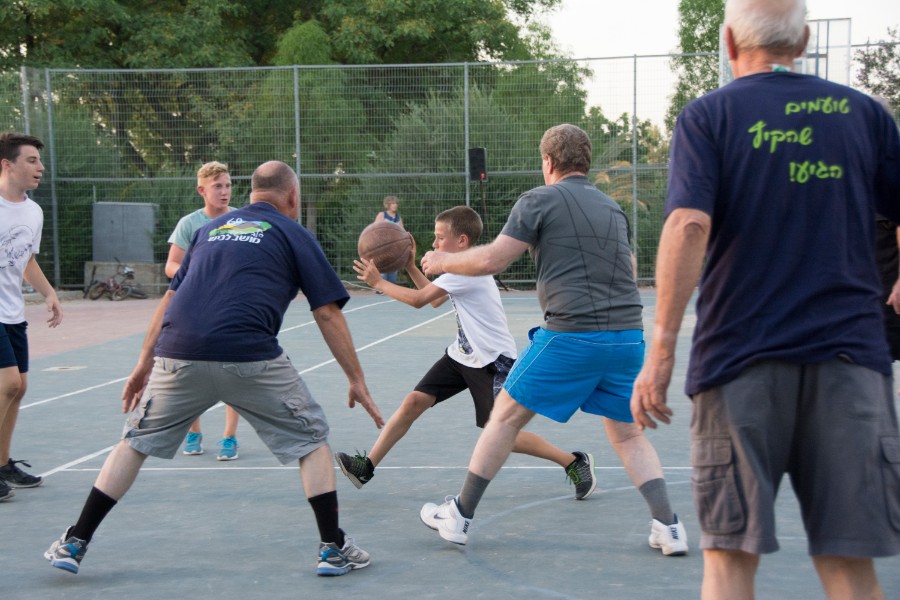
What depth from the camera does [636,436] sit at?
4.96 meters

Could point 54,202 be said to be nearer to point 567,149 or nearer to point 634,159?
point 634,159

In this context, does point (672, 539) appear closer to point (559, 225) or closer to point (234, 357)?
point (559, 225)

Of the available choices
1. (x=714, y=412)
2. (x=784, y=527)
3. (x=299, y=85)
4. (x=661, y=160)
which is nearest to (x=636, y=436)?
(x=784, y=527)

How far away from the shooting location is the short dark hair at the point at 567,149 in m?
4.88

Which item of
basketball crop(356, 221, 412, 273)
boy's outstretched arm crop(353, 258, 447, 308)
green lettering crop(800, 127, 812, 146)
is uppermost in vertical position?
green lettering crop(800, 127, 812, 146)

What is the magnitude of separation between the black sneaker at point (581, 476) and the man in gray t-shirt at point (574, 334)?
870 millimetres

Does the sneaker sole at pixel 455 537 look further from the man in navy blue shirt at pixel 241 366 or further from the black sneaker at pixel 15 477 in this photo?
the black sneaker at pixel 15 477

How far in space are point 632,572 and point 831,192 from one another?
7.33 ft

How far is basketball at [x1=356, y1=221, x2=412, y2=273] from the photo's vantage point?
5.84m

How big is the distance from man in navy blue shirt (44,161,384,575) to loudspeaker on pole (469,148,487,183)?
60.3 ft

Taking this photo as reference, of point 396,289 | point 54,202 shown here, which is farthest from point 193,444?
point 54,202

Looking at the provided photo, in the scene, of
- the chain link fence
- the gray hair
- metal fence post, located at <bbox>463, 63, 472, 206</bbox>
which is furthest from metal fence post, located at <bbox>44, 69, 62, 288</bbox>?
the gray hair

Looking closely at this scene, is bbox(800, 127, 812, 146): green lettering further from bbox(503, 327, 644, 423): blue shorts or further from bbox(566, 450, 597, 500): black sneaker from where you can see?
bbox(566, 450, 597, 500): black sneaker

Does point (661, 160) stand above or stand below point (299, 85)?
below
